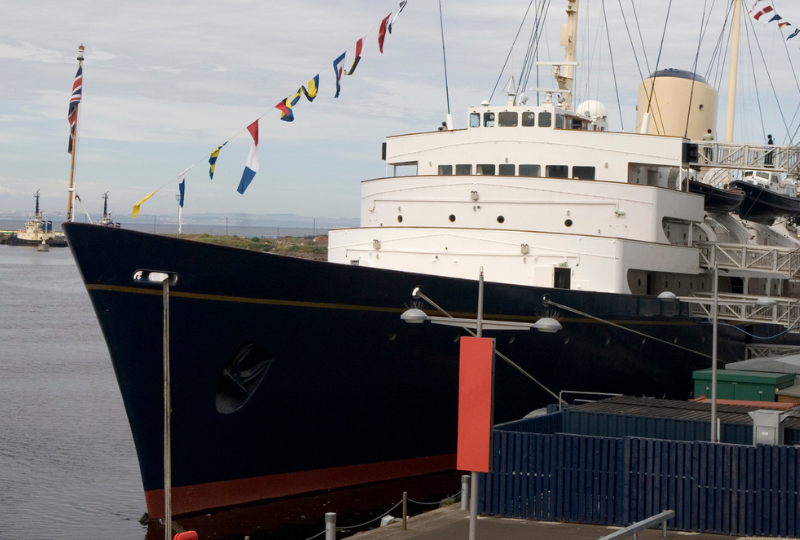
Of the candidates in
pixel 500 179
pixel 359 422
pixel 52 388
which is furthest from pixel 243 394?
pixel 52 388

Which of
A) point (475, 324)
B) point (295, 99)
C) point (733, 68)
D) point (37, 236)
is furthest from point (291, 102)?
point (37, 236)

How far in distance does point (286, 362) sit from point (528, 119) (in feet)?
31.8

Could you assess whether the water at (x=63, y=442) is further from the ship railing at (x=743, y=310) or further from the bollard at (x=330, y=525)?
the ship railing at (x=743, y=310)

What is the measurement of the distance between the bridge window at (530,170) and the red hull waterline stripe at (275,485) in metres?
7.19

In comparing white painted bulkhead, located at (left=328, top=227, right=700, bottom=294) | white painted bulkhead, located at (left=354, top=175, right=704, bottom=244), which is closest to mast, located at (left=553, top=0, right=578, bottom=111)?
white painted bulkhead, located at (left=354, top=175, right=704, bottom=244)

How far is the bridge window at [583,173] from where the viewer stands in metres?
21.0

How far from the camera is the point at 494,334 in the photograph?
16.4 meters

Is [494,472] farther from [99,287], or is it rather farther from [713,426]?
[99,287]

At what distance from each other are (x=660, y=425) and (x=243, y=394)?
650 cm

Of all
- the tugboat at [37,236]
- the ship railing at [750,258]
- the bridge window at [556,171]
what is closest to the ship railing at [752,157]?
the ship railing at [750,258]

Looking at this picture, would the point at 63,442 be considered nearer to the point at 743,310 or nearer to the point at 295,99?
the point at 295,99

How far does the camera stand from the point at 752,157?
74.8ft

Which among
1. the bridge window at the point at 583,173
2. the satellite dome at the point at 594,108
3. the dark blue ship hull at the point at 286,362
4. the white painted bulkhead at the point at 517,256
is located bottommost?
the dark blue ship hull at the point at 286,362

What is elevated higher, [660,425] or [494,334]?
[494,334]
